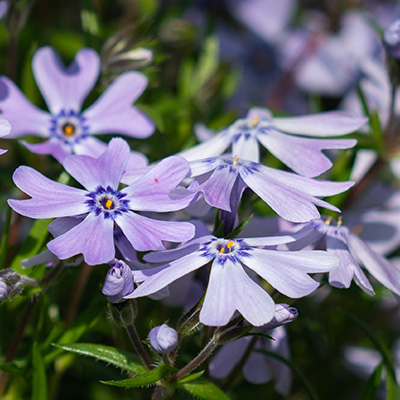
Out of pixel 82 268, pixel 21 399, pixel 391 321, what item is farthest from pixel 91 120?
pixel 391 321

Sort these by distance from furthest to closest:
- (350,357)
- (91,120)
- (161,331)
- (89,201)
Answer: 1. (350,357)
2. (91,120)
3. (89,201)
4. (161,331)

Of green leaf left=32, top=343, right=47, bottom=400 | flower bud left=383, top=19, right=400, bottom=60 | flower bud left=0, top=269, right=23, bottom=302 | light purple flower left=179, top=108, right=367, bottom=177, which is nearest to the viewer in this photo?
flower bud left=0, top=269, right=23, bottom=302

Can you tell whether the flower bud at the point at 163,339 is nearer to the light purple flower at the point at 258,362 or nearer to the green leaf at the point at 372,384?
the light purple flower at the point at 258,362

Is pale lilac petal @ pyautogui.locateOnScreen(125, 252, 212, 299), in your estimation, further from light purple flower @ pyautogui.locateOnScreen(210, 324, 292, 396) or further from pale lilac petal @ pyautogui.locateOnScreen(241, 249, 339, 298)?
light purple flower @ pyautogui.locateOnScreen(210, 324, 292, 396)

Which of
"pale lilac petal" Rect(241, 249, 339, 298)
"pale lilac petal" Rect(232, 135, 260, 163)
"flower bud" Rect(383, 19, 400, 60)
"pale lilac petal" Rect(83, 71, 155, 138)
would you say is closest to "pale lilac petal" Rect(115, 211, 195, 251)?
"pale lilac petal" Rect(241, 249, 339, 298)

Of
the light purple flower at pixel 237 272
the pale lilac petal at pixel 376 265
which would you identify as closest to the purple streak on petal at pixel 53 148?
the light purple flower at pixel 237 272

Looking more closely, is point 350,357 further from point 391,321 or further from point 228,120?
point 228,120

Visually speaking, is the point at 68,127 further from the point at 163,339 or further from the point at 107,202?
the point at 163,339
